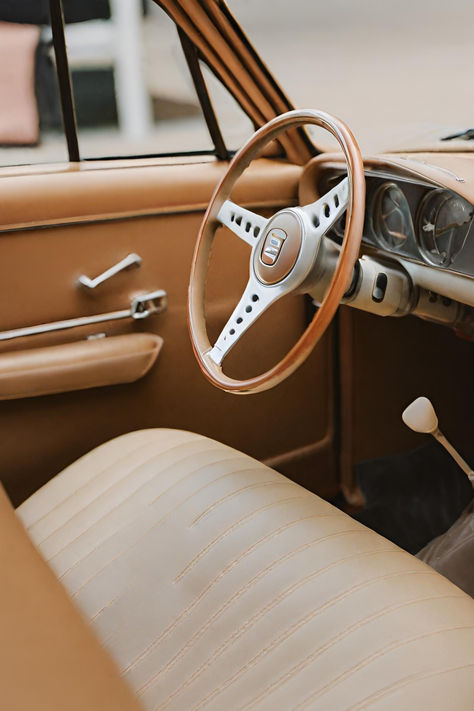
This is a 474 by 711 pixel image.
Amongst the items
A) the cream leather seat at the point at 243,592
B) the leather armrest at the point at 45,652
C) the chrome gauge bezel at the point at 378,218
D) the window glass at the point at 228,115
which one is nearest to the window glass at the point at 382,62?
the window glass at the point at 228,115

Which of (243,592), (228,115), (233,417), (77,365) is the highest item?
(228,115)

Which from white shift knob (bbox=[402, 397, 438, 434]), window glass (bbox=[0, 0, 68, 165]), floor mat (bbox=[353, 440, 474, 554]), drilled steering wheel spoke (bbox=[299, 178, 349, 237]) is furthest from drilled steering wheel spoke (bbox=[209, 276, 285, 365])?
floor mat (bbox=[353, 440, 474, 554])

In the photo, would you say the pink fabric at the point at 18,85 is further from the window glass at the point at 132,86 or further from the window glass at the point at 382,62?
the window glass at the point at 382,62

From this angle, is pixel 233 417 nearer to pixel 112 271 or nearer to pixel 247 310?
pixel 112 271

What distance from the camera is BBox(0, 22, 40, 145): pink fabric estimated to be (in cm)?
174

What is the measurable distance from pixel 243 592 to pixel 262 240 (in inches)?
23.4

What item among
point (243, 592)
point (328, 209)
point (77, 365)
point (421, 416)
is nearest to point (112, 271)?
point (77, 365)

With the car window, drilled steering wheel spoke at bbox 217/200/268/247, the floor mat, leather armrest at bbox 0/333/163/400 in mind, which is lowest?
the floor mat

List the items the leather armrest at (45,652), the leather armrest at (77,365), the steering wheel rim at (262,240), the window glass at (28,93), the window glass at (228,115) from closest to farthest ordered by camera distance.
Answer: the leather armrest at (45,652) < the steering wheel rim at (262,240) < the leather armrest at (77,365) < the window glass at (28,93) < the window glass at (228,115)

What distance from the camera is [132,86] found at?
1909mm

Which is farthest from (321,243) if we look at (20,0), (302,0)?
(302,0)

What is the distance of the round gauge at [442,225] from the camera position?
139 centimetres

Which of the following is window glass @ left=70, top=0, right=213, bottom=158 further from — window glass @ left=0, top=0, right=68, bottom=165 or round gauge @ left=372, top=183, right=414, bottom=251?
round gauge @ left=372, top=183, right=414, bottom=251

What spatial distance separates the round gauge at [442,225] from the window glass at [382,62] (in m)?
0.55
